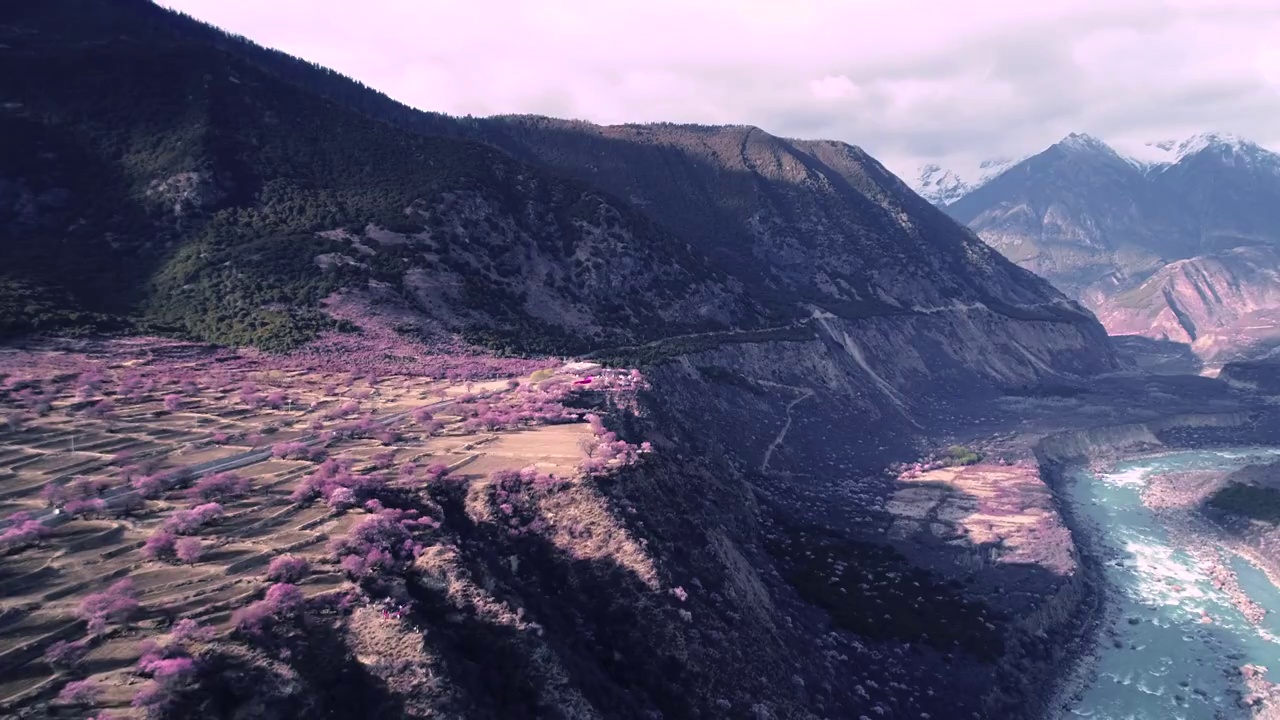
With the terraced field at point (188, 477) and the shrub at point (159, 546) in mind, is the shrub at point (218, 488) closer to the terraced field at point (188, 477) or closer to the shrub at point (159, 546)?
the terraced field at point (188, 477)

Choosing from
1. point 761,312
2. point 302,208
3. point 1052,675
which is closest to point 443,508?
point 1052,675

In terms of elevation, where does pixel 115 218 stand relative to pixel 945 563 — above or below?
above

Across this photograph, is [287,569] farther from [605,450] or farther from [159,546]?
[605,450]

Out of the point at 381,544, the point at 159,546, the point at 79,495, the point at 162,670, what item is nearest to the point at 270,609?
the point at 162,670

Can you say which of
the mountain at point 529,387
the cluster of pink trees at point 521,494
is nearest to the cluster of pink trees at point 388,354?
the mountain at point 529,387

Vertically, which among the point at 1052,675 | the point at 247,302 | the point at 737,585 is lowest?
the point at 1052,675

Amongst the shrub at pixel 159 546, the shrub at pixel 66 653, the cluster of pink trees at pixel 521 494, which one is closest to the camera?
the shrub at pixel 66 653

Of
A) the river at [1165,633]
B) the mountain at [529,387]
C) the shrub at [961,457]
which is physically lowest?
the river at [1165,633]

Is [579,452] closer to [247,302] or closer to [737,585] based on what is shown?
[737,585]
